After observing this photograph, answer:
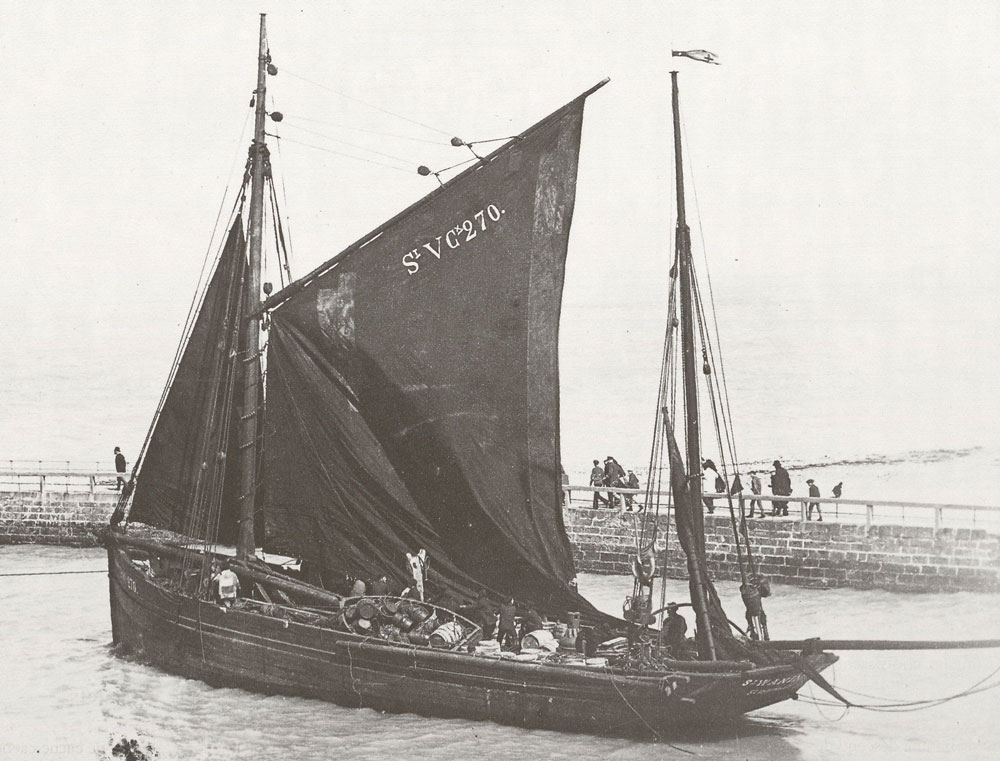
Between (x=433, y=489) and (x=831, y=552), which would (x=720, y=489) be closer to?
(x=831, y=552)

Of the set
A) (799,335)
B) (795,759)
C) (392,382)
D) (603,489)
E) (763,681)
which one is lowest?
(795,759)

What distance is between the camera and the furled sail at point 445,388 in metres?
17.1

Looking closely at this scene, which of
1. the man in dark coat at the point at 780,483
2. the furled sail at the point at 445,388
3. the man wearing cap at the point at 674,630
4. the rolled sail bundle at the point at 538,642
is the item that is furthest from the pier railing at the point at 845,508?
the rolled sail bundle at the point at 538,642

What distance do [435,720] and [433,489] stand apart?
3299 mm

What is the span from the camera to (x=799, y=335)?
57.6 meters

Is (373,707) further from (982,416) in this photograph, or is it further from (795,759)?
(982,416)

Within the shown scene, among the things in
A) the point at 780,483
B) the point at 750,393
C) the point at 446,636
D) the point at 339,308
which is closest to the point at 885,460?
the point at 750,393


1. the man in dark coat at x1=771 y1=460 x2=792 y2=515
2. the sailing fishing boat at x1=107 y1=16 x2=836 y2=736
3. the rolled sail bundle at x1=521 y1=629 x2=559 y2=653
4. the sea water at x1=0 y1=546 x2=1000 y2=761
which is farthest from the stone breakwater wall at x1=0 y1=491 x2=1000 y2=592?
the rolled sail bundle at x1=521 y1=629 x2=559 y2=653

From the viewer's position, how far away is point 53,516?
34188 mm

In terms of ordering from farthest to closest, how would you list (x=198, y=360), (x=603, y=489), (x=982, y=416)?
(x=982, y=416) → (x=603, y=489) → (x=198, y=360)

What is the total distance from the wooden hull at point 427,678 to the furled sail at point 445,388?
58.1 inches

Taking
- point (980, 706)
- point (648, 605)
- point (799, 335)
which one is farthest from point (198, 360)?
point (799, 335)

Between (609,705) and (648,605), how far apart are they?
60.9 inches

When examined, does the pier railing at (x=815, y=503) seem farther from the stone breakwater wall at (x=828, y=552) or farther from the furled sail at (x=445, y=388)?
the furled sail at (x=445, y=388)
